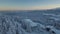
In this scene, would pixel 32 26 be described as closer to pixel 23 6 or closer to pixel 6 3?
pixel 23 6

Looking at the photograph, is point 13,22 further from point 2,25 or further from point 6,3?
point 6,3

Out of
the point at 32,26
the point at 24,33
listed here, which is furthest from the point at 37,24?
the point at 24,33

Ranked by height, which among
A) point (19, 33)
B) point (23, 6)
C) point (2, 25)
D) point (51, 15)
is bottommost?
point (19, 33)

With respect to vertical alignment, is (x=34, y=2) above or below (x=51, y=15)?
above

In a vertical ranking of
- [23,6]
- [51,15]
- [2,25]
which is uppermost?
[23,6]

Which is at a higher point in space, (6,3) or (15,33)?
(6,3)

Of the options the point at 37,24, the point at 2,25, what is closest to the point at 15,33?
the point at 2,25
